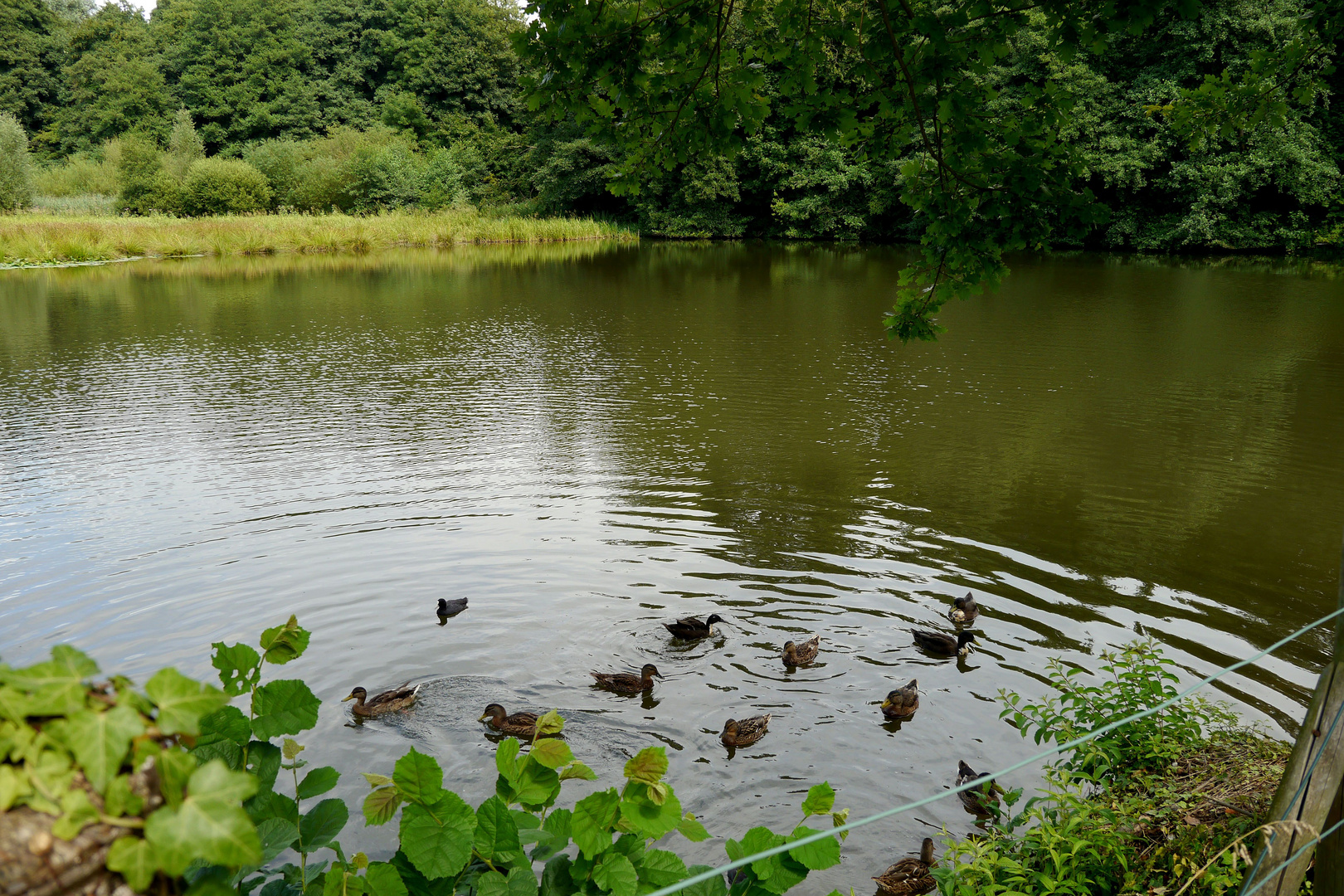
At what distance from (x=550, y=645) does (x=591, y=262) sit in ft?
95.8

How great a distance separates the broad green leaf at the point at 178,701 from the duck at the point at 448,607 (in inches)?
227


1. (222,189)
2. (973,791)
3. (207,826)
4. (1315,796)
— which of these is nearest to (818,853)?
(207,826)

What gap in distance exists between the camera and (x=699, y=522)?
337 inches

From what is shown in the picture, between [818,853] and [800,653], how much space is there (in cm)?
427

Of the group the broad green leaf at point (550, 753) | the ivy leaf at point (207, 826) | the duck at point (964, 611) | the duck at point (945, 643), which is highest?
the ivy leaf at point (207, 826)

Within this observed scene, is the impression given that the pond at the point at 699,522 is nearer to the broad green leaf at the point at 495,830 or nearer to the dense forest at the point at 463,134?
the broad green leaf at the point at 495,830

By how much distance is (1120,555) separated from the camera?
7660 mm

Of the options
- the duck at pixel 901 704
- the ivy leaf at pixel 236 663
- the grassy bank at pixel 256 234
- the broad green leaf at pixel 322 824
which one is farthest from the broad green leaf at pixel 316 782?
the grassy bank at pixel 256 234

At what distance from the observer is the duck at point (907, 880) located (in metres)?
4.03

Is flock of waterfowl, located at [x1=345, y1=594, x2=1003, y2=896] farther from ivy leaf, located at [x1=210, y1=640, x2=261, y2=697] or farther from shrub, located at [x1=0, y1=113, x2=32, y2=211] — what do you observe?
shrub, located at [x1=0, y1=113, x2=32, y2=211]

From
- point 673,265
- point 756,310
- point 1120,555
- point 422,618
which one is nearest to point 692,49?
point 422,618

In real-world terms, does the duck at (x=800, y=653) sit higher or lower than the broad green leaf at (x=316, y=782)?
lower

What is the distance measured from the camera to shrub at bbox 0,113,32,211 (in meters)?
41.3

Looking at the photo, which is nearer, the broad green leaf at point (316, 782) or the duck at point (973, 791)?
the broad green leaf at point (316, 782)
